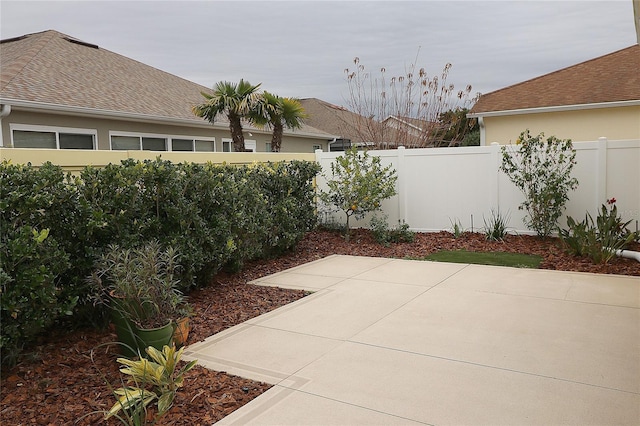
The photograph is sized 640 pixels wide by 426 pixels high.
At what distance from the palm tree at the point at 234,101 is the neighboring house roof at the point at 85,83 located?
1173mm

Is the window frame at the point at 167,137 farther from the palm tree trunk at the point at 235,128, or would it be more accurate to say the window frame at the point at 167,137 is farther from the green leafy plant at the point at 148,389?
the green leafy plant at the point at 148,389

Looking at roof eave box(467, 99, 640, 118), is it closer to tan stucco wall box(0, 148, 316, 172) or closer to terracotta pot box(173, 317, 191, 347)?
tan stucco wall box(0, 148, 316, 172)

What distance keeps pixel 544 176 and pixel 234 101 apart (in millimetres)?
7937

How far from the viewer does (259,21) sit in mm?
14609

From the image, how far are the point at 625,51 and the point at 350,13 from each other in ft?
28.5

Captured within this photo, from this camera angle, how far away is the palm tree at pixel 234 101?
13.0 metres

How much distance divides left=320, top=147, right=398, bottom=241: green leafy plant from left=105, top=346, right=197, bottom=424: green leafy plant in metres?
6.80

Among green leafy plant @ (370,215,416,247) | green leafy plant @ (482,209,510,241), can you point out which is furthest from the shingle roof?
green leafy plant @ (370,215,416,247)

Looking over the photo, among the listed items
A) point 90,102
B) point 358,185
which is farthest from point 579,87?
point 90,102

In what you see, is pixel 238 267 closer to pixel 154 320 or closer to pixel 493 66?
pixel 154 320

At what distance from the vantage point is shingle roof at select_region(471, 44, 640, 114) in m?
13.4

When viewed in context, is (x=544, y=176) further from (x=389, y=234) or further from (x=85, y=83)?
(x=85, y=83)

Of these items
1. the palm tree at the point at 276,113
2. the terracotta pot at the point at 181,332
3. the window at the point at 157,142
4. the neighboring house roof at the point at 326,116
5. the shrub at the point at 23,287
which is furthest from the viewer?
the neighboring house roof at the point at 326,116

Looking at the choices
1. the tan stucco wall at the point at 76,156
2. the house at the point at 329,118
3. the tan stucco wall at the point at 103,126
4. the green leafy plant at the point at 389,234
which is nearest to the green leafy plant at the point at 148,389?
the tan stucco wall at the point at 76,156
